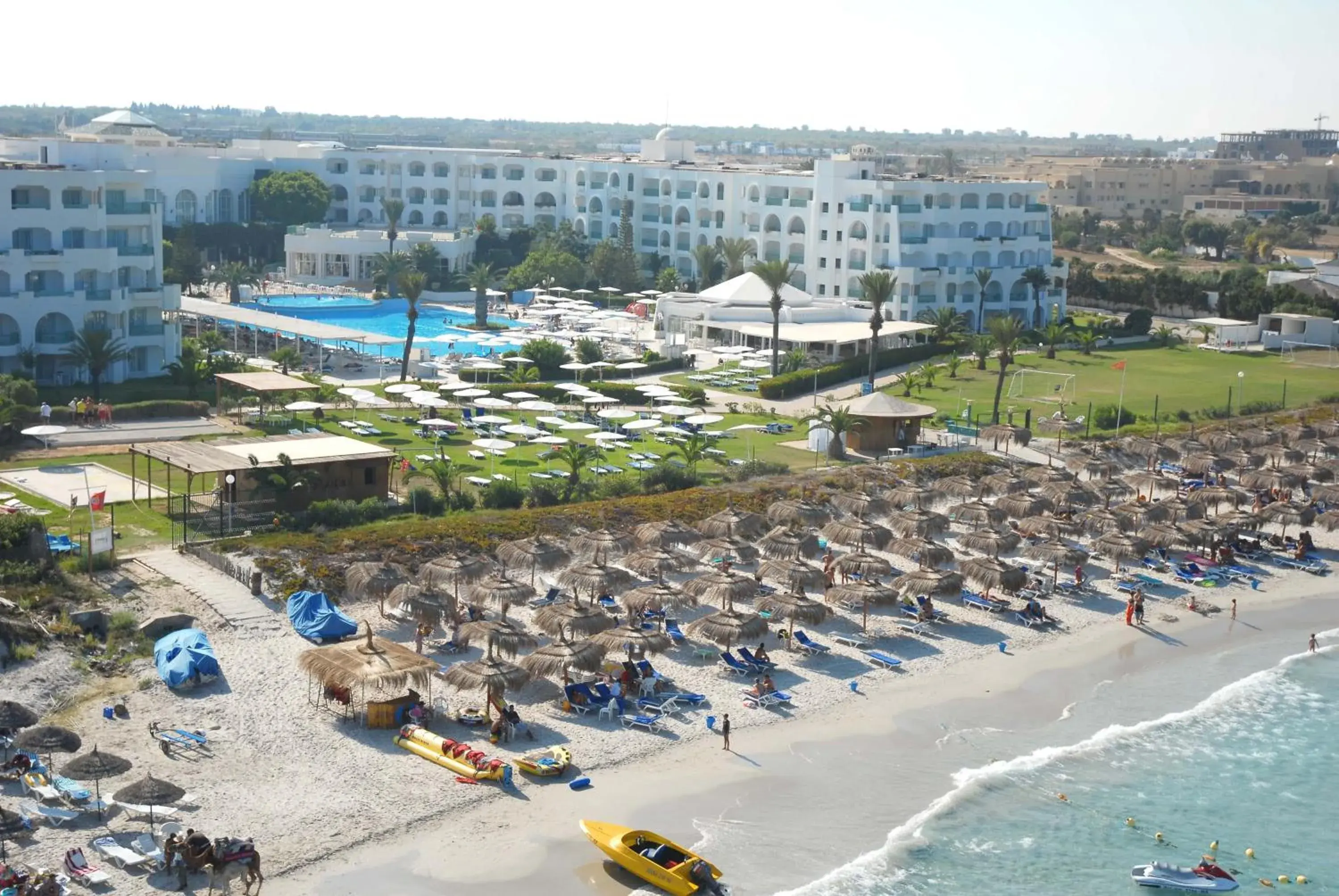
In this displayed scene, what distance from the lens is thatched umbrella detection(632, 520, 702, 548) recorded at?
40.2 metres

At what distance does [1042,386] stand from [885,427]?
17.9 meters

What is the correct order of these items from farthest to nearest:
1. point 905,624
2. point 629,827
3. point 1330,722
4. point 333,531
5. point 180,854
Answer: point 333,531 < point 905,624 < point 1330,722 < point 629,827 < point 180,854

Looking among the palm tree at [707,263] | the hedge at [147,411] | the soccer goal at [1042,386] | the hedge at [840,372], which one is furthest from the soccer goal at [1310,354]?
the hedge at [147,411]

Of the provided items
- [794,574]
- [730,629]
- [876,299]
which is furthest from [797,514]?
[876,299]

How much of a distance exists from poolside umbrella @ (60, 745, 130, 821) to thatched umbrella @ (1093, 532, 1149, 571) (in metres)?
28.2

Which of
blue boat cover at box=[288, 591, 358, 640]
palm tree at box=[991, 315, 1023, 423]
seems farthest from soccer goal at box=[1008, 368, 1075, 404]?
blue boat cover at box=[288, 591, 358, 640]

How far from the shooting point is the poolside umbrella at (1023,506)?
46.3m

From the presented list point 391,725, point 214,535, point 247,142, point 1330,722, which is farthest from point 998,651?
point 247,142

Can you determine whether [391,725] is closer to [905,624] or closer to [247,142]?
[905,624]

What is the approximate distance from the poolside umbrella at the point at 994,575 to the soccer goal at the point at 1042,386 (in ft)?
90.3

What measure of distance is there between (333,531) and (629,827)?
17612 millimetres

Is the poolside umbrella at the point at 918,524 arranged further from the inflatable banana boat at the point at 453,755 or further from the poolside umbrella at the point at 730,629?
the inflatable banana boat at the point at 453,755

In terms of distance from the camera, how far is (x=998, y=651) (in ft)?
123

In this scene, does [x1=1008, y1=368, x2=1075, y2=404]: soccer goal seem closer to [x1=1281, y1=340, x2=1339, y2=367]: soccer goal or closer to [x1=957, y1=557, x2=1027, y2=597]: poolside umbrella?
[x1=1281, y1=340, x2=1339, y2=367]: soccer goal
